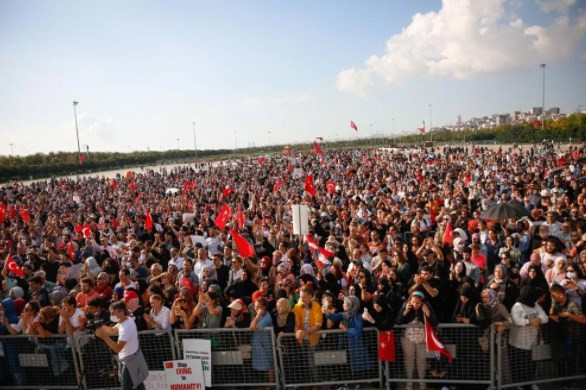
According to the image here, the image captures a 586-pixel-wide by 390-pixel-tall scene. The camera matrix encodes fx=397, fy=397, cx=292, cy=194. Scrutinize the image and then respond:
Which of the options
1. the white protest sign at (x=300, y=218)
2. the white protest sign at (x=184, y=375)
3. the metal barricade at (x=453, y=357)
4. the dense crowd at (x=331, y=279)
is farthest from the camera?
the white protest sign at (x=300, y=218)

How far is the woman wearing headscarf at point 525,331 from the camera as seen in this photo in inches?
196

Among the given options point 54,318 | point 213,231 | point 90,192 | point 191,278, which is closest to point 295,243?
point 213,231

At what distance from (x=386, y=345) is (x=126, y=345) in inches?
132

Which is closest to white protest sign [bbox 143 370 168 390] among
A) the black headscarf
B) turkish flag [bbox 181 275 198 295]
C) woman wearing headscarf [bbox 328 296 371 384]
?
turkish flag [bbox 181 275 198 295]

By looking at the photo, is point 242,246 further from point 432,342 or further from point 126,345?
point 432,342

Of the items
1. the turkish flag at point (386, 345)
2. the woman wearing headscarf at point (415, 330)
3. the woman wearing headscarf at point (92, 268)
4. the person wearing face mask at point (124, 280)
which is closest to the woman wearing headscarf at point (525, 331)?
the woman wearing headscarf at point (415, 330)

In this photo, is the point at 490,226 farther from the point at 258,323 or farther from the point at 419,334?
the point at 258,323

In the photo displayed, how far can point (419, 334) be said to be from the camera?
5195 millimetres

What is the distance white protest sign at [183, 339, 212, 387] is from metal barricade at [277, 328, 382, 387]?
985 millimetres

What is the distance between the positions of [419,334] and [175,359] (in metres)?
3.39

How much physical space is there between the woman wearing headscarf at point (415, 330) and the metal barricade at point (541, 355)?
92 centimetres

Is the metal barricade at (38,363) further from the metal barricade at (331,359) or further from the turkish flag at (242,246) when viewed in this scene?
the turkish flag at (242,246)

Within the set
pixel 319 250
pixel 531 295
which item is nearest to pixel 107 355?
pixel 319 250

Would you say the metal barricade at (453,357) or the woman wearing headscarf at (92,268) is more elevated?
the woman wearing headscarf at (92,268)
